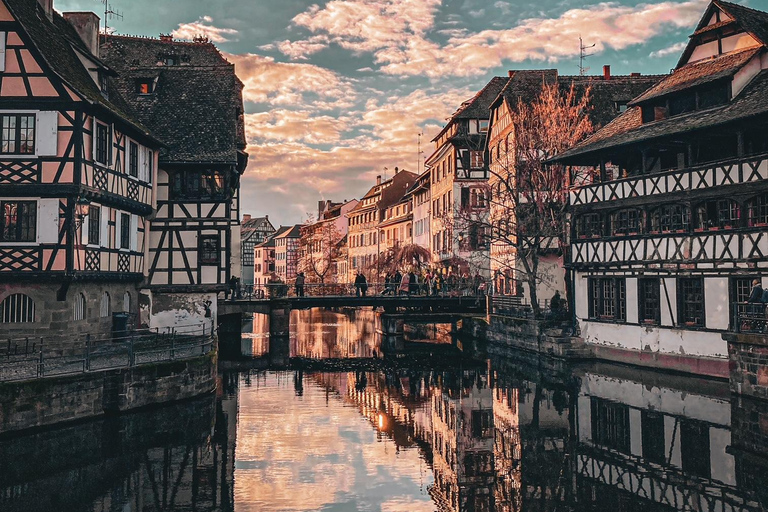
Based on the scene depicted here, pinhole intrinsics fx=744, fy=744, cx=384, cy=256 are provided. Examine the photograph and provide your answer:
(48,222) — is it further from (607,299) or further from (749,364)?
(607,299)

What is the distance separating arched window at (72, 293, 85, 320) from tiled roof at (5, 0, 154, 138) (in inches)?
253

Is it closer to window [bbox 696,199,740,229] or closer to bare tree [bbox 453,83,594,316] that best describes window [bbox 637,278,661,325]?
window [bbox 696,199,740,229]

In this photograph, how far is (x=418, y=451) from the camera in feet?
59.3

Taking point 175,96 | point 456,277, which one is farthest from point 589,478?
point 456,277

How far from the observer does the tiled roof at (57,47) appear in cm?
2416

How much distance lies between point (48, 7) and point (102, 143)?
6032mm

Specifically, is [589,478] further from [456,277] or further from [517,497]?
[456,277]

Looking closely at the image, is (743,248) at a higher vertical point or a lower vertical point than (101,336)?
higher

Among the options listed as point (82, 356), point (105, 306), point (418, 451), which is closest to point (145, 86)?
point (105, 306)

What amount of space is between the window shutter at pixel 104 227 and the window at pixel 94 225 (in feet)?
0.87

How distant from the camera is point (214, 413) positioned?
72.3 feet

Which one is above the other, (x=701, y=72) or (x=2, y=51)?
(x=701, y=72)

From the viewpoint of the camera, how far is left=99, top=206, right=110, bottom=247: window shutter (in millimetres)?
26766

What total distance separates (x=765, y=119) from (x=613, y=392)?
1015 centimetres
